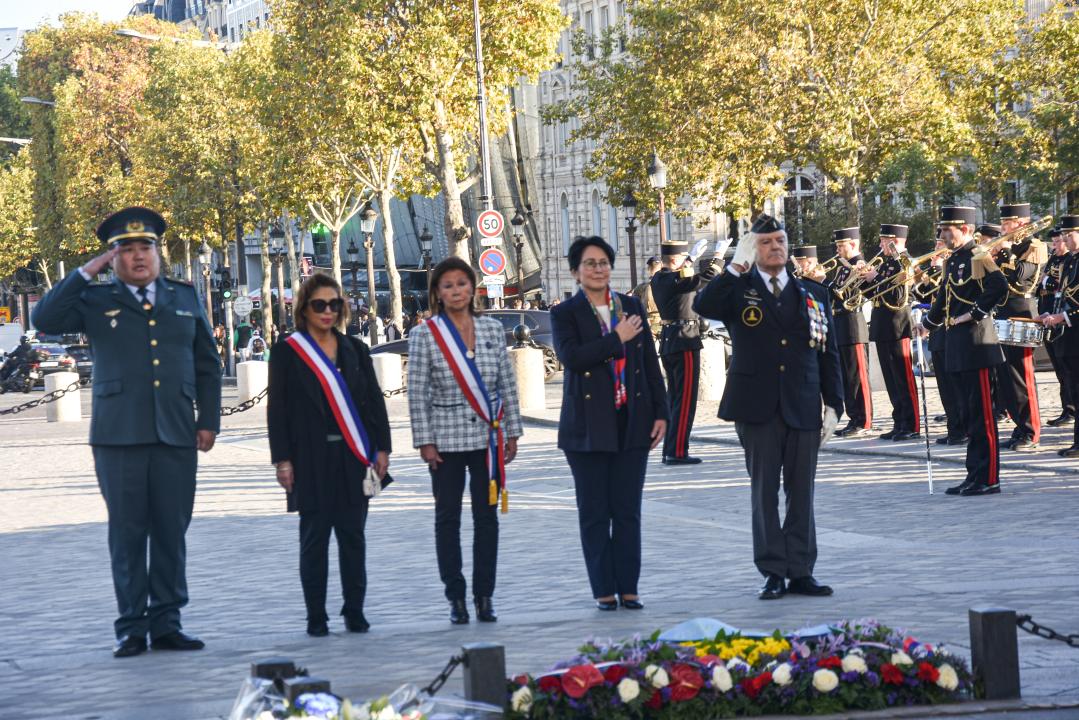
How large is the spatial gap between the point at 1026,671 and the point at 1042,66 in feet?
132

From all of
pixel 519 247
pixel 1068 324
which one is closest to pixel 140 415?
pixel 1068 324

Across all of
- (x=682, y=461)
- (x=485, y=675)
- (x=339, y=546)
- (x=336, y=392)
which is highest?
(x=336, y=392)

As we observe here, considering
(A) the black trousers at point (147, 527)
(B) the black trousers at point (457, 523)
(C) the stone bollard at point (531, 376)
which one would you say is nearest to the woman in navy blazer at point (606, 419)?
(B) the black trousers at point (457, 523)

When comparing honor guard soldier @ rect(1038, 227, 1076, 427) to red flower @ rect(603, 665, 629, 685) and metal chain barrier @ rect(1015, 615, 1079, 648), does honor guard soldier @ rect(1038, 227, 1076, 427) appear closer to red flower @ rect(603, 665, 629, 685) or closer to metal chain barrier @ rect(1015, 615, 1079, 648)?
metal chain barrier @ rect(1015, 615, 1079, 648)

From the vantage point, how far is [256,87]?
52188 mm

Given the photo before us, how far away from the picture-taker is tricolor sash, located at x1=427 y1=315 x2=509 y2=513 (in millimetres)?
9164

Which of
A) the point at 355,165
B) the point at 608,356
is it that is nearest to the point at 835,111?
the point at 355,165

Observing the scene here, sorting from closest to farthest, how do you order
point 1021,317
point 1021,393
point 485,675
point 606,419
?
point 485,675
point 606,419
point 1021,393
point 1021,317

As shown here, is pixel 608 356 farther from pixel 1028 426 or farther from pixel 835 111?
pixel 835 111

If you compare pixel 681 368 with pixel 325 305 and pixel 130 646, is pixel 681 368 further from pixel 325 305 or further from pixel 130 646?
pixel 130 646

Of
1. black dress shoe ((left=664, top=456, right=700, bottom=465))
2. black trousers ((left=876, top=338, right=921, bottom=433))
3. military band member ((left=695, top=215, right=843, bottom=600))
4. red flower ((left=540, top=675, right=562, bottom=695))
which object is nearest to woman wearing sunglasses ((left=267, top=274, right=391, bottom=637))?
military band member ((left=695, top=215, right=843, bottom=600))

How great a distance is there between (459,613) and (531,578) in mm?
1665

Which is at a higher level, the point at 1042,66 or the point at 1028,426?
the point at 1042,66

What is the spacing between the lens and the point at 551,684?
6.49 meters
